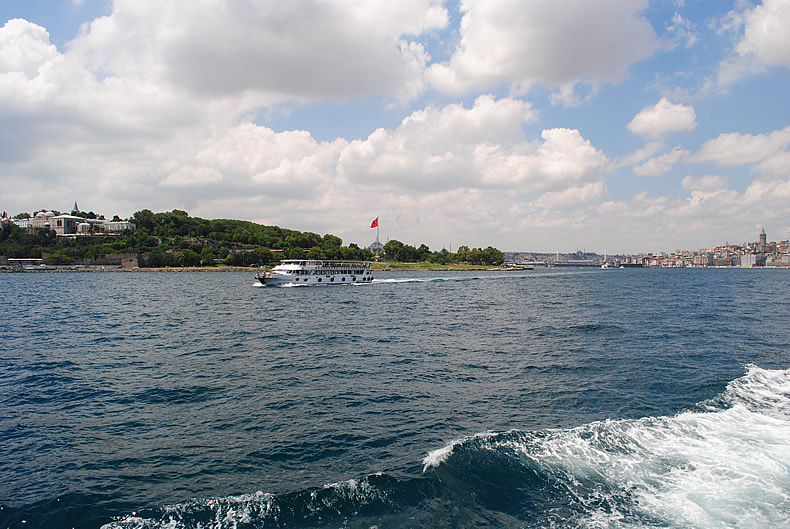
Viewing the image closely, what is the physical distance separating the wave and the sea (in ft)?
0.20

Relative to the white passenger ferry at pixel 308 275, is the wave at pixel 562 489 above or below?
below

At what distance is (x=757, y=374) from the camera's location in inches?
962

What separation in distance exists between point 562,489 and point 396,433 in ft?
19.3

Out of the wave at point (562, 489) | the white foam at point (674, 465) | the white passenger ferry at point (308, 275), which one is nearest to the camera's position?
the wave at point (562, 489)

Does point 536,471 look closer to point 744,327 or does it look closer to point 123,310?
point 744,327

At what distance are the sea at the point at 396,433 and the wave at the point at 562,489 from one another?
2.4 inches

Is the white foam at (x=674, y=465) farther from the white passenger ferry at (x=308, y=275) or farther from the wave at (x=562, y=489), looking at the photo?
the white passenger ferry at (x=308, y=275)

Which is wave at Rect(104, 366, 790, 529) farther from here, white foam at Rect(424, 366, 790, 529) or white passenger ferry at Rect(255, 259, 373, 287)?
white passenger ferry at Rect(255, 259, 373, 287)

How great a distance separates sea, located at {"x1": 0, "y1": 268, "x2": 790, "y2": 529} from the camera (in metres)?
11.3

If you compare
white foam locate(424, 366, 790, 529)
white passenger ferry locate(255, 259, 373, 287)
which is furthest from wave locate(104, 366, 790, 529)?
white passenger ferry locate(255, 259, 373, 287)

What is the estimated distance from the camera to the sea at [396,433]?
11328 mm

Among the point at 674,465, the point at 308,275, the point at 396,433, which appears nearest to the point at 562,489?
the point at 674,465

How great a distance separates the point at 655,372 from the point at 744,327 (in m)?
25.1

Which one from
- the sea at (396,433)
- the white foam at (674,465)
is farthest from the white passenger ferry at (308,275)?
the white foam at (674,465)
